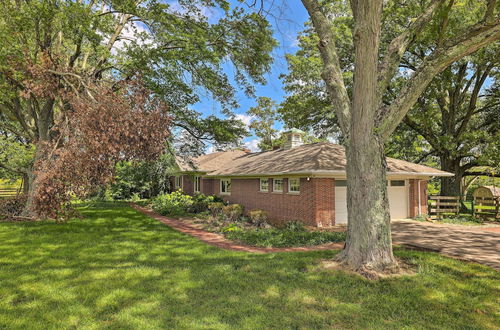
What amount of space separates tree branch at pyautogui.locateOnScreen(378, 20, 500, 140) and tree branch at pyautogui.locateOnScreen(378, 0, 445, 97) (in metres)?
0.50

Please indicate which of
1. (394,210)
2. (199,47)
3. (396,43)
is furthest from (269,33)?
(394,210)

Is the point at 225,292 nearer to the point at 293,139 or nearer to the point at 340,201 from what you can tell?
the point at 340,201

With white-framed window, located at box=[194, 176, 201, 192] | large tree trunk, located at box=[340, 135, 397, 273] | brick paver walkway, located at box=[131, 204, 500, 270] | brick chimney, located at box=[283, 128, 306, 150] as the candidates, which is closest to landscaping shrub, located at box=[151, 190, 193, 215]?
white-framed window, located at box=[194, 176, 201, 192]

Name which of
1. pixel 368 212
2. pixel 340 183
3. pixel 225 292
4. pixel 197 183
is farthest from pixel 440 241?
pixel 197 183

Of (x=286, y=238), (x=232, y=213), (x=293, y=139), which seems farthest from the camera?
(x=293, y=139)

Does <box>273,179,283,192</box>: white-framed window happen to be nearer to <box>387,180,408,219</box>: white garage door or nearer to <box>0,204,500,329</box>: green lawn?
<box>387,180,408,219</box>: white garage door

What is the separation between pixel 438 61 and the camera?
6230 millimetres

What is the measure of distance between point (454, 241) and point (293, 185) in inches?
263

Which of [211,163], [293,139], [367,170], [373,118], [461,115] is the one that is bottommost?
[367,170]

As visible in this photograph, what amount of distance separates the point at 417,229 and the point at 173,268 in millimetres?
10508

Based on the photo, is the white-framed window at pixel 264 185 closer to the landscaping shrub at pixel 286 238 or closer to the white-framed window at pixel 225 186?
the white-framed window at pixel 225 186

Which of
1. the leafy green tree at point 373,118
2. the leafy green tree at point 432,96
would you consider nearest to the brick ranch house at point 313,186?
the leafy green tree at point 432,96

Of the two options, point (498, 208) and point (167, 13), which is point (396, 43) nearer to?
point (167, 13)

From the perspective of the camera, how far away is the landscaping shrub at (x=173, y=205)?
17.8 metres
